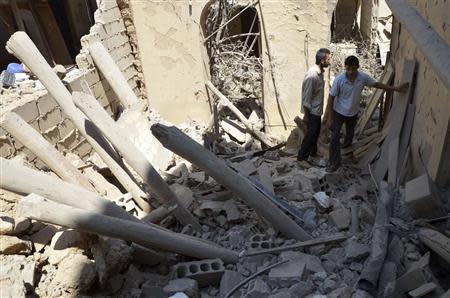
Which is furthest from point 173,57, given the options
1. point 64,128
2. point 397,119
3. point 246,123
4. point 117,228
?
point 117,228

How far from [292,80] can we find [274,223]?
18.1 feet

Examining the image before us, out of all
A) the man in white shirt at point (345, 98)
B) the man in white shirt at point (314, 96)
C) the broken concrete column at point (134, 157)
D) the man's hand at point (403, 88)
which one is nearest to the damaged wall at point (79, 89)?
the broken concrete column at point (134, 157)

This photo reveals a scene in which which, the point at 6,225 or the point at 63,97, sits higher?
the point at 63,97

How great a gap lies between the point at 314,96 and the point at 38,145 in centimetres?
381

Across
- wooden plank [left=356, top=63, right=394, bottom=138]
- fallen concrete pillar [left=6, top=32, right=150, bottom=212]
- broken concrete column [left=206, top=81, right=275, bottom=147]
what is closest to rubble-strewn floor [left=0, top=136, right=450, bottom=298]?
fallen concrete pillar [left=6, top=32, right=150, bottom=212]

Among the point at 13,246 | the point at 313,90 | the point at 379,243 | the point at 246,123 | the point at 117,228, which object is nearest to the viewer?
the point at 117,228

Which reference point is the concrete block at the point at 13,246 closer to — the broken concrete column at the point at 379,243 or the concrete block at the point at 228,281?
the concrete block at the point at 228,281

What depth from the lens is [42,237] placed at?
12.6 feet

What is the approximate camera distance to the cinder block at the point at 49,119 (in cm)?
575

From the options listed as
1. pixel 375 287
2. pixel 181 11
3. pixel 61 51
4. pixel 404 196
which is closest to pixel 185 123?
pixel 181 11

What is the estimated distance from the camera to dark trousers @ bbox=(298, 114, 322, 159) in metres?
6.37

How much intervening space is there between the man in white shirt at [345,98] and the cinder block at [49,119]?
3964mm

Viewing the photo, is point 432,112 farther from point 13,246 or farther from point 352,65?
point 13,246

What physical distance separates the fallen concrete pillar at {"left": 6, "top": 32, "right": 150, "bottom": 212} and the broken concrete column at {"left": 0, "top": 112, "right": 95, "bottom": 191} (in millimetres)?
423
